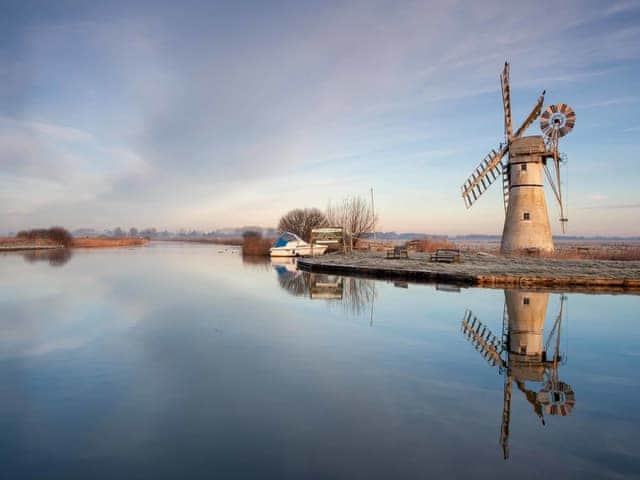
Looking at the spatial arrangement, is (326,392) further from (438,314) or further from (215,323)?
(438,314)

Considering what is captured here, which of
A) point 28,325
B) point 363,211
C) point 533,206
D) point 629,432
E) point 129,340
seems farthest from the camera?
point 363,211

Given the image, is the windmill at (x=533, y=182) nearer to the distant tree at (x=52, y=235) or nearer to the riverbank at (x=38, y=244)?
the riverbank at (x=38, y=244)

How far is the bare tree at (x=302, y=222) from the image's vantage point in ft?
163

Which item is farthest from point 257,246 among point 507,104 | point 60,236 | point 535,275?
point 60,236

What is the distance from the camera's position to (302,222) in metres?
52.0

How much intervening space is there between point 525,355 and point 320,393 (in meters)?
3.76

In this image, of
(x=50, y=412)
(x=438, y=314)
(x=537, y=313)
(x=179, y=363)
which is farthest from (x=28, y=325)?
(x=537, y=313)

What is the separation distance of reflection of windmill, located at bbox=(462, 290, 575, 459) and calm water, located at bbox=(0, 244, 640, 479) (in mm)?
32

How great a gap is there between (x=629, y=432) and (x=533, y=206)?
1883 cm

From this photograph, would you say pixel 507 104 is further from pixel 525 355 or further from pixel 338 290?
pixel 525 355

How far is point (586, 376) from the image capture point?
6.22 meters

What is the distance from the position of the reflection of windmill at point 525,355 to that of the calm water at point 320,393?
0.11 feet

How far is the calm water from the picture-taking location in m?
3.84

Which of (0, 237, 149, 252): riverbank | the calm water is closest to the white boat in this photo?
the calm water
